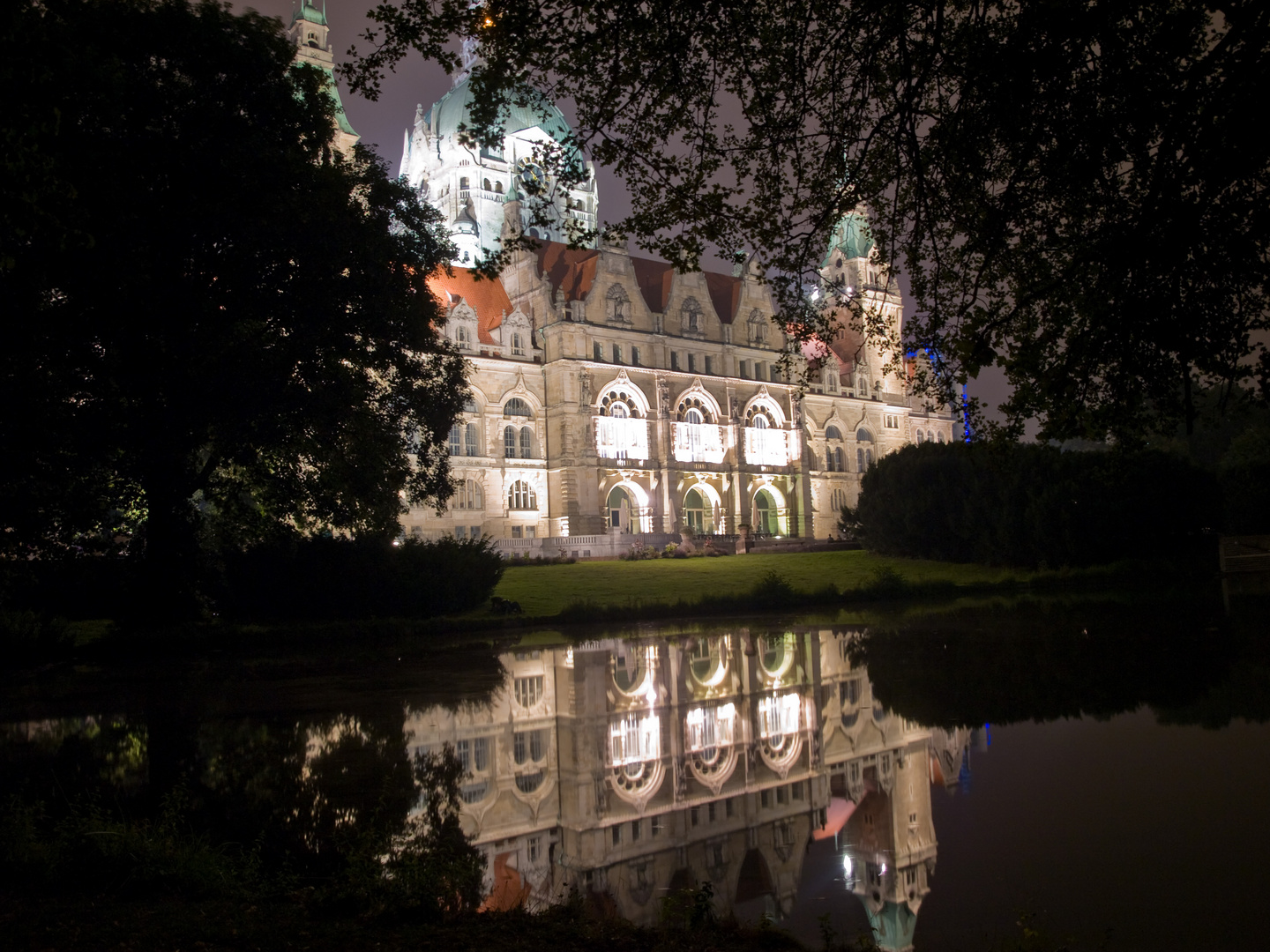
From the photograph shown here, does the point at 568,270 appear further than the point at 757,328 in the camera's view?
No

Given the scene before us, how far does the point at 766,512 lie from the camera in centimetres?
7088

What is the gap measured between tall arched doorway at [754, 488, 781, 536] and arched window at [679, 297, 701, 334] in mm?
12462

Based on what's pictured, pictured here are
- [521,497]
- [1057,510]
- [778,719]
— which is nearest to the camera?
[778,719]

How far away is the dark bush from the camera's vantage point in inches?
939

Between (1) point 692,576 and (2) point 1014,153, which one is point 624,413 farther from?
(2) point 1014,153

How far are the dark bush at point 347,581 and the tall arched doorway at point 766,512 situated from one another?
45.2 meters

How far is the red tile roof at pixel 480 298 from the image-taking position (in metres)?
59.2

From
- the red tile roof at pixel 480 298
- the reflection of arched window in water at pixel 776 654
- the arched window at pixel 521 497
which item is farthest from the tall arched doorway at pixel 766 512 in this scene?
the reflection of arched window in water at pixel 776 654

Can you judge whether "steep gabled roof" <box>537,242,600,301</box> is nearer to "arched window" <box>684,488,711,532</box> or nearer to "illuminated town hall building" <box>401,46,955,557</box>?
"illuminated town hall building" <box>401,46,955,557</box>

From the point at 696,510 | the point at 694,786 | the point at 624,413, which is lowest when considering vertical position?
the point at 694,786

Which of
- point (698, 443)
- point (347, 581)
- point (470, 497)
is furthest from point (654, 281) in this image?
point (347, 581)

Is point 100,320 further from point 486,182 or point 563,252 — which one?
point 486,182

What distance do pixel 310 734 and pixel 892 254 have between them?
8428mm

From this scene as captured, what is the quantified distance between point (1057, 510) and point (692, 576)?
1326 centimetres
